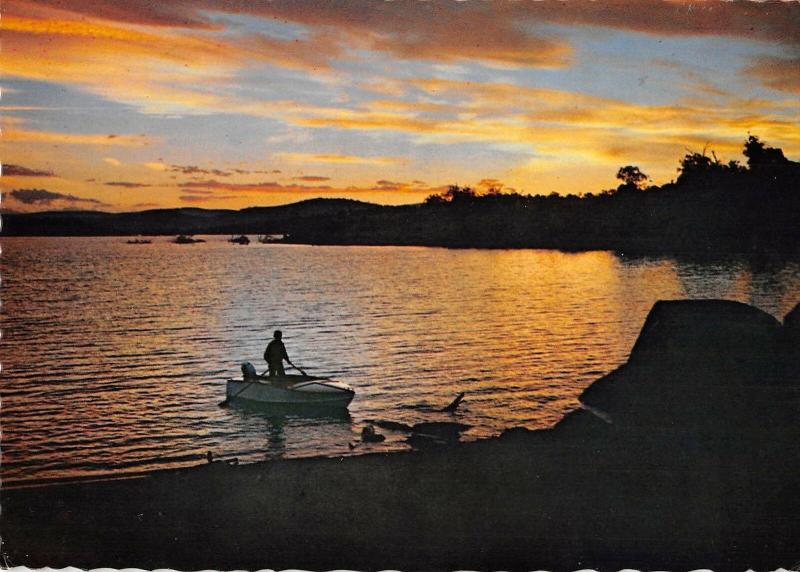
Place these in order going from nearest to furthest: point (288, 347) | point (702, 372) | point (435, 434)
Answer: point (702, 372)
point (435, 434)
point (288, 347)

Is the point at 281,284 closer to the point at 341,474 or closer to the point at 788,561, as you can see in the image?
the point at 341,474

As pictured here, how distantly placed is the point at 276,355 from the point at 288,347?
1371 mm

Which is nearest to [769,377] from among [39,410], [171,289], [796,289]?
[796,289]

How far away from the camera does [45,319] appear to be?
25.3ft

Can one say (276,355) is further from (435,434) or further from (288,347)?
(435,434)

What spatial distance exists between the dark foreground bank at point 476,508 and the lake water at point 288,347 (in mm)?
1135

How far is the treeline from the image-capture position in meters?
6.48

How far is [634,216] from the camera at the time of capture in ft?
24.6

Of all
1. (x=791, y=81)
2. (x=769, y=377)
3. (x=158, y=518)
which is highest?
(x=791, y=81)

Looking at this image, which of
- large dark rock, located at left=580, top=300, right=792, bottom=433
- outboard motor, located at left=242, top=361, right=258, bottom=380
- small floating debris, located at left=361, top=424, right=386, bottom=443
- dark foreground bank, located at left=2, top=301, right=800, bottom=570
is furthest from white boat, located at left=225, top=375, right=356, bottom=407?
large dark rock, located at left=580, top=300, right=792, bottom=433

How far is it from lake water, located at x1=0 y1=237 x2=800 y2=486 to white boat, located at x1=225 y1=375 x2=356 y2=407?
0.61ft

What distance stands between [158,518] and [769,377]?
5691 millimetres

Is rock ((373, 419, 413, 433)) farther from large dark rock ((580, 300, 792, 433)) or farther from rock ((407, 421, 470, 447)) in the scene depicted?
large dark rock ((580, 300, 792, 433))

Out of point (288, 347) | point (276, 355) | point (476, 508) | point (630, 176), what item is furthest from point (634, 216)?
point (288, 347)
